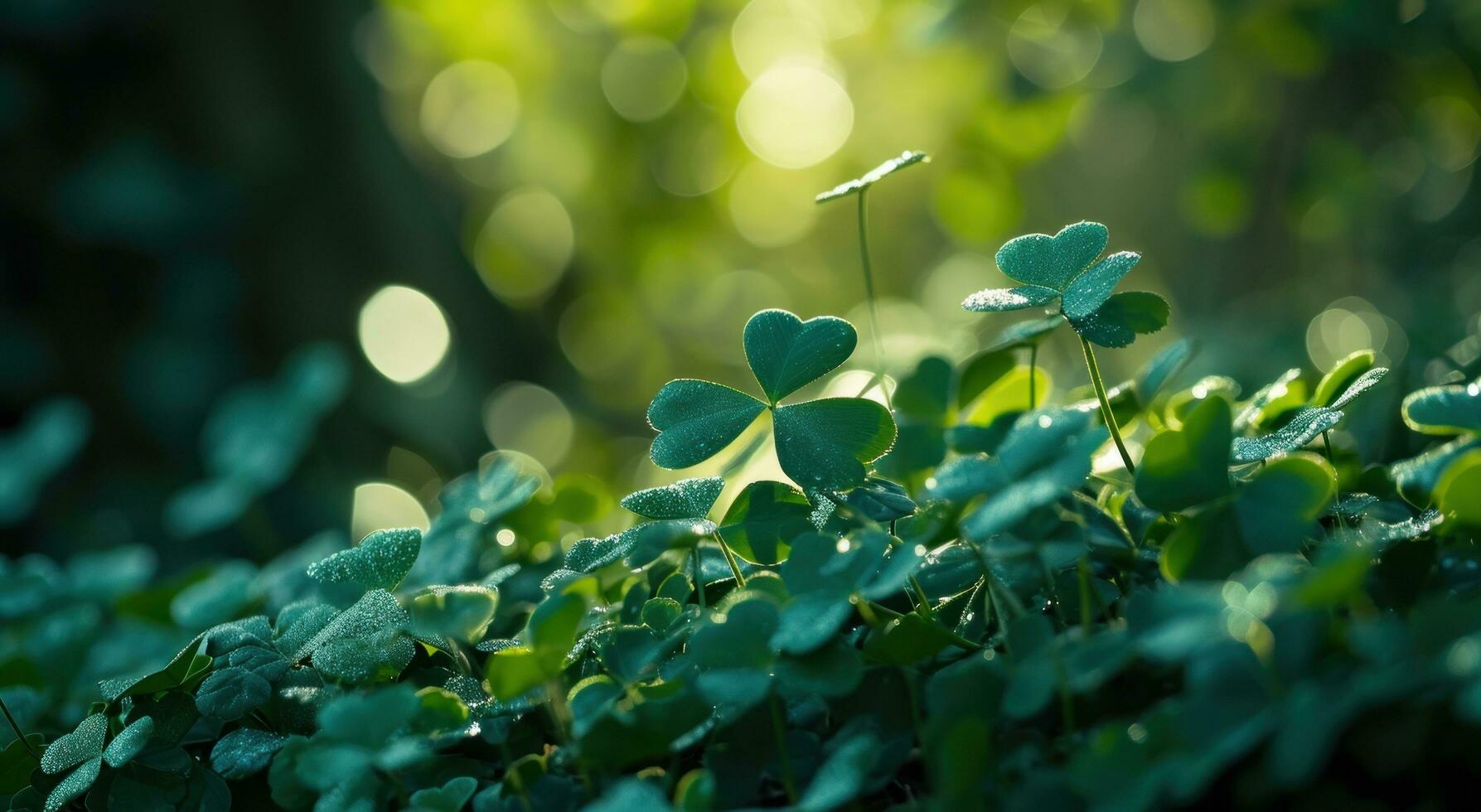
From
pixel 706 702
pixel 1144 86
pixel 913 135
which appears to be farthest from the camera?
Answer: pixel 913 135

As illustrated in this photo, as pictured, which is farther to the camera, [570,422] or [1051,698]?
[570,422]

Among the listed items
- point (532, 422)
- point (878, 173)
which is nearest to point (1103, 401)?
point (878, 173)

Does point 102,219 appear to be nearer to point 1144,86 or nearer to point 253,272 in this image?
point 253,272

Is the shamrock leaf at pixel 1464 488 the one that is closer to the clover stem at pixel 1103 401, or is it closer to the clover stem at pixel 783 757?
the clover stem at pixel 1103 401

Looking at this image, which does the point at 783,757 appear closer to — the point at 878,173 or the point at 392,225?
the point at 878,173

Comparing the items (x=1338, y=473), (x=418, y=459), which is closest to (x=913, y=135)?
(x=418, y=459)

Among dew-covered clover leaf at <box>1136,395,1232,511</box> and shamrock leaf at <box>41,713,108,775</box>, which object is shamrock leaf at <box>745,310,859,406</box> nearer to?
dew-covered clover leaf at <box>1136,395,1232,511</box>

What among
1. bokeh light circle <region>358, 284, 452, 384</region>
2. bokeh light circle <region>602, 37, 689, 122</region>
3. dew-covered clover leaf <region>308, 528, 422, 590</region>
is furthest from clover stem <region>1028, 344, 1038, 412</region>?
bokeh light circle <region>602, 37, 689, 122</region>
